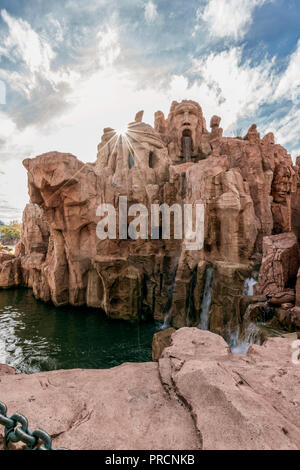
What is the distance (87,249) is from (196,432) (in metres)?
12.9

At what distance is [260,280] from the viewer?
7.38 m

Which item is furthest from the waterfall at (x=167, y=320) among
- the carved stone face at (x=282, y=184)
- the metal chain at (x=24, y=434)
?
the metal chain at (x=24, y=434)

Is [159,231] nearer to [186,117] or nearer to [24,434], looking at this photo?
[24,434]

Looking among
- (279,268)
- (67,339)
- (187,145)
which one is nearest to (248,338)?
(279,268)

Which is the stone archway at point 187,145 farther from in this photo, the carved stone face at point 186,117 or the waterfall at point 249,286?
the waterfall at point 249,286

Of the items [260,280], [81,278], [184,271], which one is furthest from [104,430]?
[81,278]

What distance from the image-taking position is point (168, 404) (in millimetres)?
2016

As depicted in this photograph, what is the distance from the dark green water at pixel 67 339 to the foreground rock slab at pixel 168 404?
21.2 feet

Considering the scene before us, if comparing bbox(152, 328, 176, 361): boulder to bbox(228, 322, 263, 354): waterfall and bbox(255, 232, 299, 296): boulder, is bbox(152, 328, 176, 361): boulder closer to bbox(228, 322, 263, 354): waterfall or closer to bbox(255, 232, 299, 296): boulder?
bbox(228, 322, 263, 354): waterfall

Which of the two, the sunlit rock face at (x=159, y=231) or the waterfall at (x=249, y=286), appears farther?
the sunlit rock face at (x=159, y=231)

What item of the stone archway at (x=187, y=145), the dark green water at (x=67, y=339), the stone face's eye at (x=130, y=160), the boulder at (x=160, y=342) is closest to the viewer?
the boulder at (x=160, y=342)

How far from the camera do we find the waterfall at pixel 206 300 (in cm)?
982

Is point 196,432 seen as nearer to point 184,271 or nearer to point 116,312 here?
point 184,271

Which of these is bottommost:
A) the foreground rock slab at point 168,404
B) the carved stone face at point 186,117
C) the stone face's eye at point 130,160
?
the foreground rock slab at point 168,404
